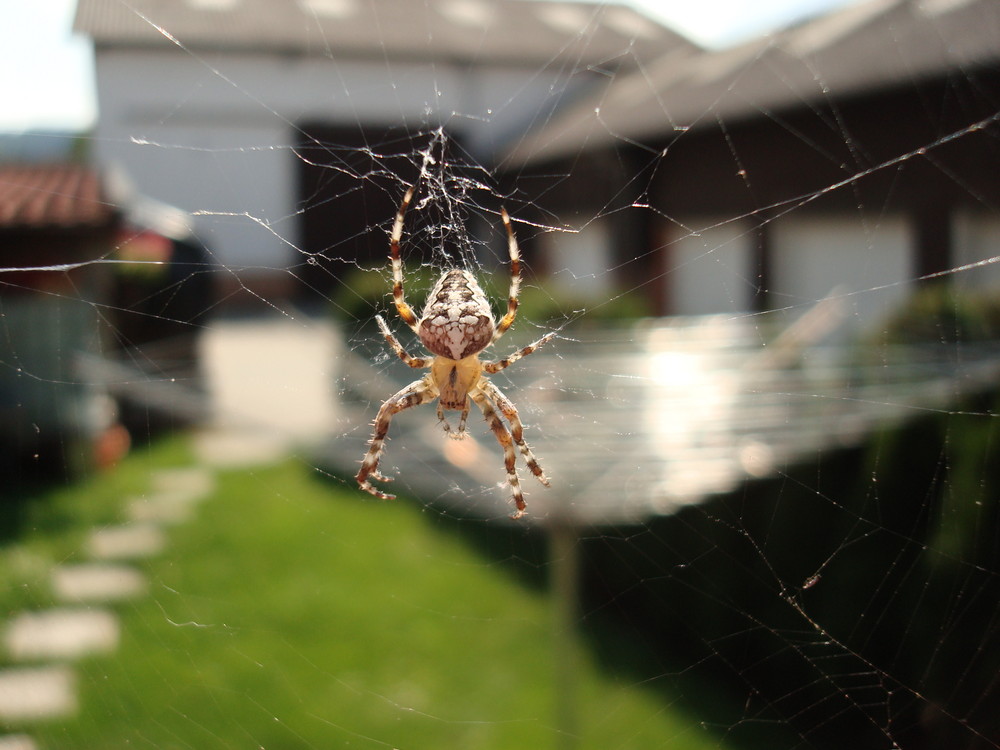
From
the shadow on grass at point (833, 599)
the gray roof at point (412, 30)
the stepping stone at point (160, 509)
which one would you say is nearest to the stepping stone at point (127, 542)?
the stepping stone at point (160, 509)

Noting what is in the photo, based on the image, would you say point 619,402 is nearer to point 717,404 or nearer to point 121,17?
point 717,404

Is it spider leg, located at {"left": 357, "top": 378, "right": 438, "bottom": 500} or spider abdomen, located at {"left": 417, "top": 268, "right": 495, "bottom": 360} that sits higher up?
spider abdomen, located at {"left": 417, "top": 268, "right": 495, "bottom": 360}

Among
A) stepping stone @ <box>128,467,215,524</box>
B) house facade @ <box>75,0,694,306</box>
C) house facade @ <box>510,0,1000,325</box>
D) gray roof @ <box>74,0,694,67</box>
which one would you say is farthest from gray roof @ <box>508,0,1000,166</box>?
stepping stone @ <box>128,467,215,524</box>

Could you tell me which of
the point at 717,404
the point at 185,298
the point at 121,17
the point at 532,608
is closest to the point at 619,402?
the point at 717,404

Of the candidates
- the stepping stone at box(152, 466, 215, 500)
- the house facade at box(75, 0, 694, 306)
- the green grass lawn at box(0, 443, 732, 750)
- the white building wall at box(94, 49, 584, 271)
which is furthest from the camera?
the white building wall at box(94, 49, 584, 271)

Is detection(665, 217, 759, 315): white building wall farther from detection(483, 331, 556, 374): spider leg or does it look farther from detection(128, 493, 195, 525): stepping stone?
detection(483, 331, 556, 374): spider leg

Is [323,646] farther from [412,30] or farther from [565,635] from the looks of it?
[412,30]

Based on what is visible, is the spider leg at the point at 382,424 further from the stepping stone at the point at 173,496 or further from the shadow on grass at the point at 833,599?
the stepping stone at the point at 173,496

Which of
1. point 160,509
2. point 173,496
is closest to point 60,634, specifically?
point 160,509
